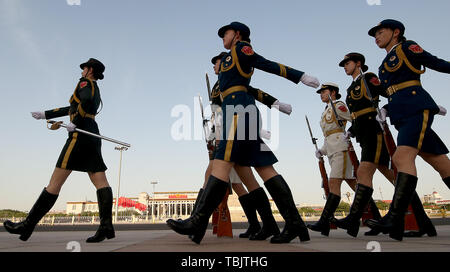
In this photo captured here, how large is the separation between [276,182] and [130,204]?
75.0 metres

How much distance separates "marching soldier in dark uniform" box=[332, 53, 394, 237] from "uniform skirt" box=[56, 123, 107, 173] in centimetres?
308

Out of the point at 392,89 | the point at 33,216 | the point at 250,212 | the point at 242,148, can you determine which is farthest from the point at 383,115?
the point at 33,216

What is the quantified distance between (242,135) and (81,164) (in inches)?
81.6

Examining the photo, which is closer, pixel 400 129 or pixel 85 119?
pixel 400 129

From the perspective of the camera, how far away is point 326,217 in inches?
167

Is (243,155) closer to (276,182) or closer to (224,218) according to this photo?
(276,182)

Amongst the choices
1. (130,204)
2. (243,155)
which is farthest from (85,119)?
(130,204)

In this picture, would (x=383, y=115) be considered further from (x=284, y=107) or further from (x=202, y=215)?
(x=202, y=215)

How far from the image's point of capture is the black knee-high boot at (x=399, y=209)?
2.84 m

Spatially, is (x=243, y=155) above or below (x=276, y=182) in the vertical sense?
above

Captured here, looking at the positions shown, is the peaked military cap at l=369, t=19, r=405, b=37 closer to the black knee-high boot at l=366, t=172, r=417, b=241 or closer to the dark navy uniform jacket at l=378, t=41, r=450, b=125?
the dark navy uniform jacket at l=378, t=41, r=450, b=125

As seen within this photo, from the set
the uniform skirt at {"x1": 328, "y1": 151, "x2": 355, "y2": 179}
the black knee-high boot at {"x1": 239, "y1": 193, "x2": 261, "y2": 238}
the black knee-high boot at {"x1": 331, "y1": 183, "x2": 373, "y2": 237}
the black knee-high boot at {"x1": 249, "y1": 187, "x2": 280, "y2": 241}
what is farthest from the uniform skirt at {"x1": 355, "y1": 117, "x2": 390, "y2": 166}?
the black knee-high boot at {"x1": 239, "y1": 193, "x2": 261, "y2": 238}
